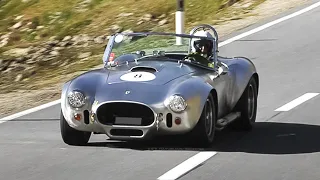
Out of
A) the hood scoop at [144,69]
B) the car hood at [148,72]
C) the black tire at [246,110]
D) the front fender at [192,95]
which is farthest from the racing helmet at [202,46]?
the front fender at [192,95]

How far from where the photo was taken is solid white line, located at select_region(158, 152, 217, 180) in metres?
8.91

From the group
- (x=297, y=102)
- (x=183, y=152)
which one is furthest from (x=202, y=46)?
(x=297, y=102)

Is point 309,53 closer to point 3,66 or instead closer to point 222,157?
point 3,66

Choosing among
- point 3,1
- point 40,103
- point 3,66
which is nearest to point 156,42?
point 40,103

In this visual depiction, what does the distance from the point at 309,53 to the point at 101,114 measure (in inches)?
380

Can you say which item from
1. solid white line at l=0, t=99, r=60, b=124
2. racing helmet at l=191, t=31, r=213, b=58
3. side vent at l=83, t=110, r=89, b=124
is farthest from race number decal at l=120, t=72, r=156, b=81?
solid white line at l=0, t=99, r=60, b=124

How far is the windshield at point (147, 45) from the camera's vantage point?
37.2 feet

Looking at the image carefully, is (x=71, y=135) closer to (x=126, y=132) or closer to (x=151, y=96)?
(x=126, y=132)

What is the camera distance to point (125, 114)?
32.9 ft

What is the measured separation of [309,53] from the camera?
746 inches

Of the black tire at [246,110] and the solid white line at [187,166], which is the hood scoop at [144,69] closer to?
the solid white line at [187,166]

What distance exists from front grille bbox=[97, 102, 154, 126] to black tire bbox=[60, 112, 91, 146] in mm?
549

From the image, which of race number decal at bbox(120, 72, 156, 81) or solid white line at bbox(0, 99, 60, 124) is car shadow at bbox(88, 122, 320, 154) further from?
solid white line at bbox(0, 99, 60, 124)

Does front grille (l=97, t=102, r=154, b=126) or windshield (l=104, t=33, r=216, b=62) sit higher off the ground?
windshield (l=104, t=33, r=216, b=62)
